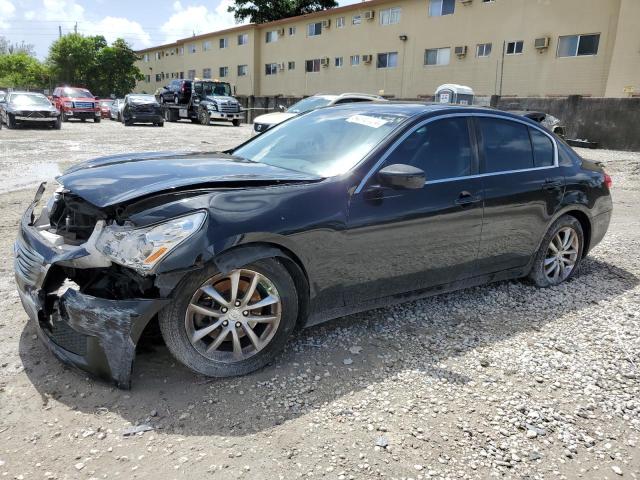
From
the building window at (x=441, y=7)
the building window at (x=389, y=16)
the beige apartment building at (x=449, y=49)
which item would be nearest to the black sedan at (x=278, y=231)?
the beige apartment building at (x=449, y=49)

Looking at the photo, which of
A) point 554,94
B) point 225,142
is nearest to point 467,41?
point 554,94

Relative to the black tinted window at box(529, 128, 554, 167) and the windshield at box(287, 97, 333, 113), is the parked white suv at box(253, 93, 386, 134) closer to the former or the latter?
the windshield at box(287, 97, 333, 113)

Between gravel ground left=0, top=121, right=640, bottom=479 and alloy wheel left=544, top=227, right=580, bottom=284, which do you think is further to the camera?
alloy wheel left=544, top=227, right=580, bottom=284

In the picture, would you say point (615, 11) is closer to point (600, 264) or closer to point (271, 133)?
point (600, 264)

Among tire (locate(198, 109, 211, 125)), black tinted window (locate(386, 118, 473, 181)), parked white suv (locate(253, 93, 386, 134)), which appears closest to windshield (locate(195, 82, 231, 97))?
tire (locate(198, 109, 211, 125))

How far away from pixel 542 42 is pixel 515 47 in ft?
4.84

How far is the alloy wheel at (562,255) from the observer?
467 cm

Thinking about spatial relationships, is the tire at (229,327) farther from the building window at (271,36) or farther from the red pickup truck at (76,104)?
the building window at (271,36)

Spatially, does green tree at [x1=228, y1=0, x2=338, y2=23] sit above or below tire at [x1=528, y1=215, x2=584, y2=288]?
above

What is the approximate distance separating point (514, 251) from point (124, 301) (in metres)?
3.11

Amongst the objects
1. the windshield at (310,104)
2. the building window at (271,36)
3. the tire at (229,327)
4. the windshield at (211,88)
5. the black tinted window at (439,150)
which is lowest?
the tire at (229,327)

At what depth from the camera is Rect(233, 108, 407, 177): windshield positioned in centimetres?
349

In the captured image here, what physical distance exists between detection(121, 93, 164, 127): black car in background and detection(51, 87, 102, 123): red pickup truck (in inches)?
120

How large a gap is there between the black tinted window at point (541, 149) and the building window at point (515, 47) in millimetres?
22590
